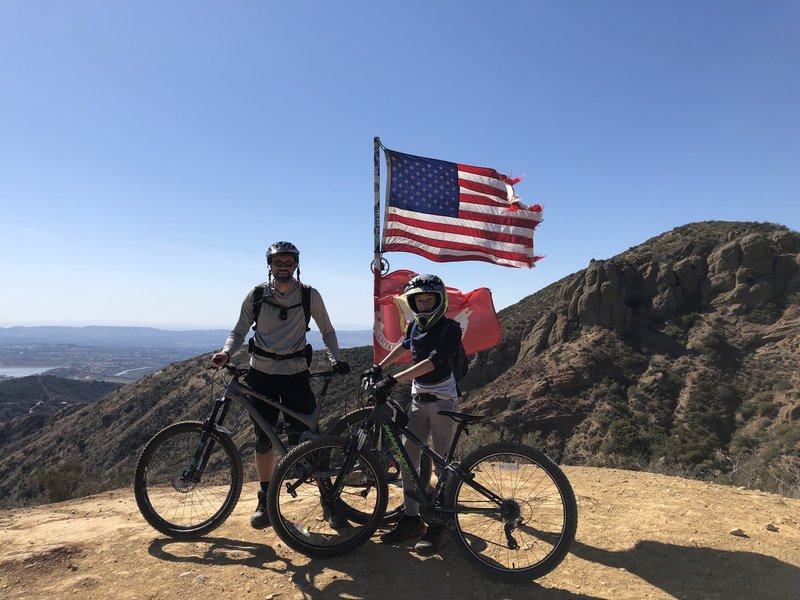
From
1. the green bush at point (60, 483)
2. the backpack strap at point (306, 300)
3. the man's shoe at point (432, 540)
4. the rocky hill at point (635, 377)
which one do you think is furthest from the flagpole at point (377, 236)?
the rocky hill at point (635, 377)

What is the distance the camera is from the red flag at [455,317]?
6.62 meters

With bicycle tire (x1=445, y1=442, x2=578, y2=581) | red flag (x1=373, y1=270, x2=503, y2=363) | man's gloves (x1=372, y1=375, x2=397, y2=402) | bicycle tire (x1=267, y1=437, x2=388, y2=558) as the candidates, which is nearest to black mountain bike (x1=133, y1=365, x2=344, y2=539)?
bicycle tire (x1=267, y1=437, x2=388, y2=558)

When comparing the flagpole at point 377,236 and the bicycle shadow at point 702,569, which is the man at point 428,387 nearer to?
the bicycle shadow at point 702,569

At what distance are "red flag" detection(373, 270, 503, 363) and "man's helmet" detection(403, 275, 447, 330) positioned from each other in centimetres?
257

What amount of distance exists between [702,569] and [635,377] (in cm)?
3026

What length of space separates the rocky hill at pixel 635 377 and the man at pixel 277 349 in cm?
1747

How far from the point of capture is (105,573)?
3477mm

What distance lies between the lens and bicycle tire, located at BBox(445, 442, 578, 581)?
3.18 metres

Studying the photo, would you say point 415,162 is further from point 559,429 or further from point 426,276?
point 559,429

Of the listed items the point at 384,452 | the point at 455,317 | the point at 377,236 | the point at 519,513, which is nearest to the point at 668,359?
the point at 455,317

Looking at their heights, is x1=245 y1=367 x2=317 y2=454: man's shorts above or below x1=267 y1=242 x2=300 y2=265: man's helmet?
below

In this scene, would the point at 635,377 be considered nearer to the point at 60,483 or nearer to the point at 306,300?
the point at 60,483

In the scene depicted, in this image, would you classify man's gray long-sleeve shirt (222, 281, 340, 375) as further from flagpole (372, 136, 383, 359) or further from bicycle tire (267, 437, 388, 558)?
flagpole (372, 136, 383, 359)

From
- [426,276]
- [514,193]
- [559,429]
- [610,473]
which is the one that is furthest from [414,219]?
[559,429]
